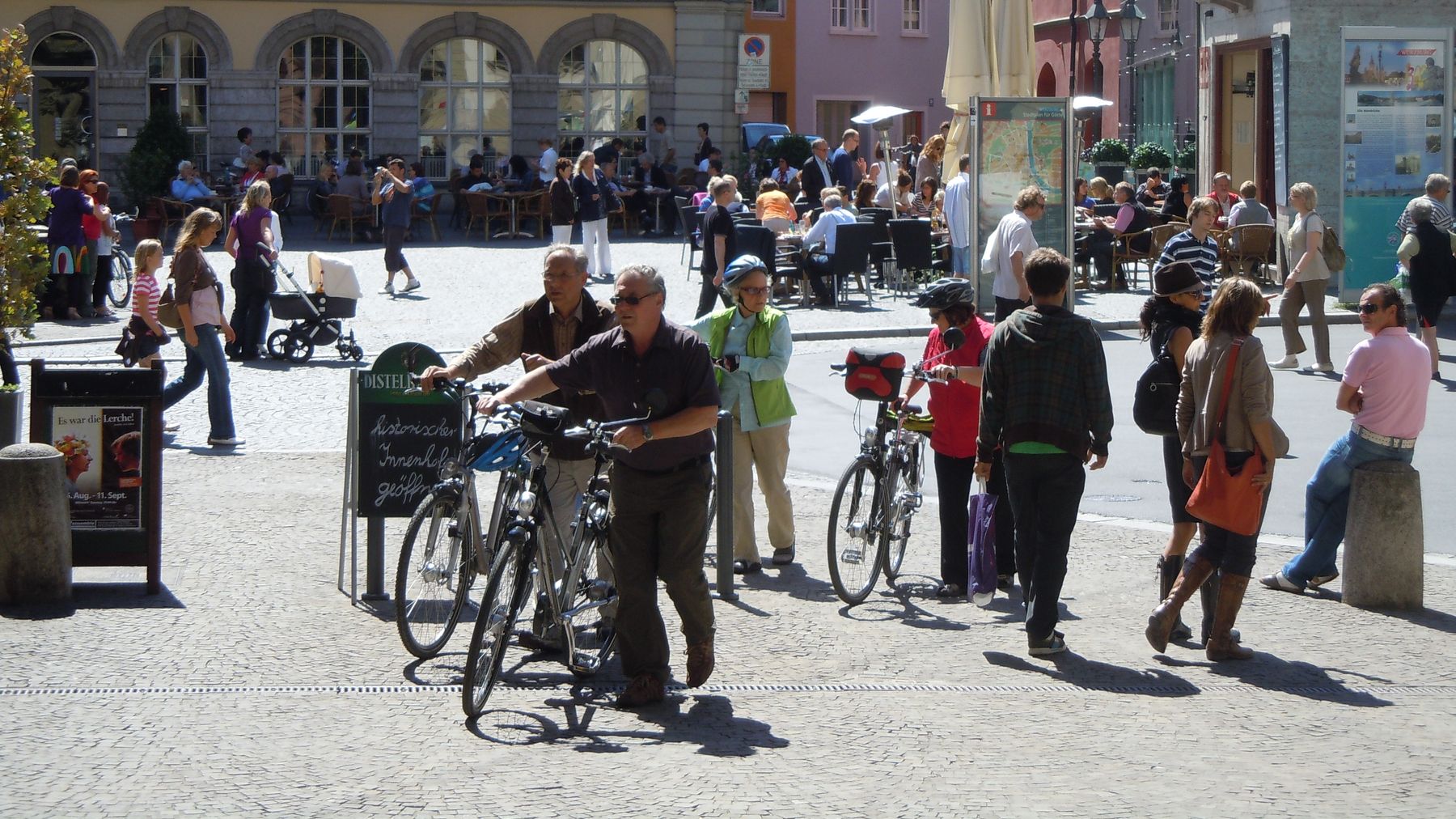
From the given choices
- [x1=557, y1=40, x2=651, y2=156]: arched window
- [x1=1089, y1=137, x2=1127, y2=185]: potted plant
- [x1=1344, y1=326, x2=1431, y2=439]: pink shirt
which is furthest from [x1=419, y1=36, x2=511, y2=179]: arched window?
[x1=1344, y1=326, x2=1431, y2=439]: pink shirt

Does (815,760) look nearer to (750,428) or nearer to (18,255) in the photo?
(750,428)

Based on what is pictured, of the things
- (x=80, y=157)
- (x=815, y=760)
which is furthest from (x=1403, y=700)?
(x=80, y=157)

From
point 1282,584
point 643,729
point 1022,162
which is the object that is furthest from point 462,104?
point 643,729

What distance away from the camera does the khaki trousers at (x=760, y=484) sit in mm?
9219

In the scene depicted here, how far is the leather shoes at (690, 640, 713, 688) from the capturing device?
6.88 metres

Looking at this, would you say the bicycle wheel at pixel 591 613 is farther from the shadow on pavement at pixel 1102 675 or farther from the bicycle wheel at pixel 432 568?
the shadow on pavement at pixel 1102 675

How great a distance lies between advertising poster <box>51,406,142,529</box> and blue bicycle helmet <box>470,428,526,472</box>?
2154 millimetres

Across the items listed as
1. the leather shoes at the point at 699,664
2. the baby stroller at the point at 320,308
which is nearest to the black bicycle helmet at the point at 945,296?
the leather shoes at the point at 699,664

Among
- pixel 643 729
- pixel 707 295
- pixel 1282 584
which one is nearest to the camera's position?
pixel 643 729

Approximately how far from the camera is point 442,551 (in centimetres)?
730

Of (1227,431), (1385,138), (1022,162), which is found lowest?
(1227,431)

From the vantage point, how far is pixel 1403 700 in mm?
6988

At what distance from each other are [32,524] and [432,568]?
201 centimetres

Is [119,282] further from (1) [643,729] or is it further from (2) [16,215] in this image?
(1) [643,729]
